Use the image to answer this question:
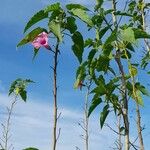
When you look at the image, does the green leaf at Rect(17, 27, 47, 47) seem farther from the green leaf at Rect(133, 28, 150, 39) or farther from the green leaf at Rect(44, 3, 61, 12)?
the green leaf at Rect(133, 28, 150, 39)

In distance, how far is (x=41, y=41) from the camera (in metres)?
2.32

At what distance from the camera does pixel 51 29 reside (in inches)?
82.7

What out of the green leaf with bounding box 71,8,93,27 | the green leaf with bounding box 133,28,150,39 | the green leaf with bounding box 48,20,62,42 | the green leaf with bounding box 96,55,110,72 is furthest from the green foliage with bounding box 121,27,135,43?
the green leaf with bounding box 96,55,110,72

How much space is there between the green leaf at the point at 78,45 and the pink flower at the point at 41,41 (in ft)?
0.47

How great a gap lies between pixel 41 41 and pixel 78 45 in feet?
0.74

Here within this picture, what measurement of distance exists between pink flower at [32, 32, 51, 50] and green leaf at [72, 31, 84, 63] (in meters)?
0.14

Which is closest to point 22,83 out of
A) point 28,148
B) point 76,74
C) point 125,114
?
point 76,74

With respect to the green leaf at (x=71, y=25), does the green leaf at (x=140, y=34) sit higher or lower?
higher

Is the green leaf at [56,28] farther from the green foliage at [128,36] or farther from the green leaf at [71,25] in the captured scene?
the green foliage at [128,36]

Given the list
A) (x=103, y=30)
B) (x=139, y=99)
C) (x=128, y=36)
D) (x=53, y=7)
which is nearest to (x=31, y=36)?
(x=53, y=7)

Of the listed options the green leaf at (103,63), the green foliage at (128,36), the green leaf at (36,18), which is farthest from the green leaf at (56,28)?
the green leaf at (103,63)

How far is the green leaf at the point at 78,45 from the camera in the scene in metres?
2.19

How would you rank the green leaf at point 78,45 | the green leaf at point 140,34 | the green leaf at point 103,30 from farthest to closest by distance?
the green leaf at point 103,30, the green leaf at point 140,34, the green leaf at point 78,45

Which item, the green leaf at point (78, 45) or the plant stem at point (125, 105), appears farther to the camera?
the plant stem at point (125, 105)
